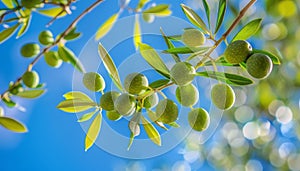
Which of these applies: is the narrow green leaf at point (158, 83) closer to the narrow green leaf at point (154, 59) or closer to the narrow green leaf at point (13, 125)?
the narrow green leaf at point (154, 59)

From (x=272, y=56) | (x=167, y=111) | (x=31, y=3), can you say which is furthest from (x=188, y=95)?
(x=31, y=3)

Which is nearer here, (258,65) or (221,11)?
(258,65)

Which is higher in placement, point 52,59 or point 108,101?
point 52,59

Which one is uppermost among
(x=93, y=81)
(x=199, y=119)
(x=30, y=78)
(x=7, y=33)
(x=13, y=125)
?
(x=7, y=33)

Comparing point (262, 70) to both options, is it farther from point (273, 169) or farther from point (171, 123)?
point (273, 169)

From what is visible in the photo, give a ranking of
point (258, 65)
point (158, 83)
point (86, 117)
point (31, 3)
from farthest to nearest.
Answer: point (31, 3), point (86, 117), point (158, 83), point (258, 65)

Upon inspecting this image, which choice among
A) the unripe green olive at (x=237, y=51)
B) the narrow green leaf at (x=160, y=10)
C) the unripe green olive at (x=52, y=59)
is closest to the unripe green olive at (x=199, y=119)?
the unripe green olive at (x=237, y=51)

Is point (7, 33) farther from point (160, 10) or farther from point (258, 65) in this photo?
point (258, 65)
